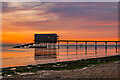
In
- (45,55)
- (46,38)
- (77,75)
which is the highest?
(46,38)

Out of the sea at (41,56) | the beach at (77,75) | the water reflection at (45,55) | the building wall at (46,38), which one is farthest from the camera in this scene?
the building wall at (46,38)

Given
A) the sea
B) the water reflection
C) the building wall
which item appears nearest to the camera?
the sea

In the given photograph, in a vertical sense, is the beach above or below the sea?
above

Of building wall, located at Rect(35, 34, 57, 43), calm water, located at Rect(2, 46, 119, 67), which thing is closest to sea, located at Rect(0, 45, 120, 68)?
calm water, located at Rect(2, 46, 119, 67)

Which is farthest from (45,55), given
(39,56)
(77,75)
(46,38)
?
(46,38)

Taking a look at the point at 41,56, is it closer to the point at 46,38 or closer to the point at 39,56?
the point at 39,56

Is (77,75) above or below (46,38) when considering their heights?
below

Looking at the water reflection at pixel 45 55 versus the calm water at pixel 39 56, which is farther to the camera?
the water reflection at pixel 45 55

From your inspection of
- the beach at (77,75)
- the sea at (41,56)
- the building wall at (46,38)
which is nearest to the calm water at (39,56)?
the sea at (41,56)

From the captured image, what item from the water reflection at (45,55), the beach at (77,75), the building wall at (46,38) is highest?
the building wall at (46,38)

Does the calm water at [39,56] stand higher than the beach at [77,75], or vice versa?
the beach at [77,75]

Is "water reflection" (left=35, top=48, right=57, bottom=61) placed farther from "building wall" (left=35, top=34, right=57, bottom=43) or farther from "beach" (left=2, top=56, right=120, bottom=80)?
"building wall" (left=35, top=34, right=57, bottom=43)

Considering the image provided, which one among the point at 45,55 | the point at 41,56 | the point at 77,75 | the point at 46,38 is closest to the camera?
the point at 77,75

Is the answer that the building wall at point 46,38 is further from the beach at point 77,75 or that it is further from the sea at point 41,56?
the beach at point 77,75
